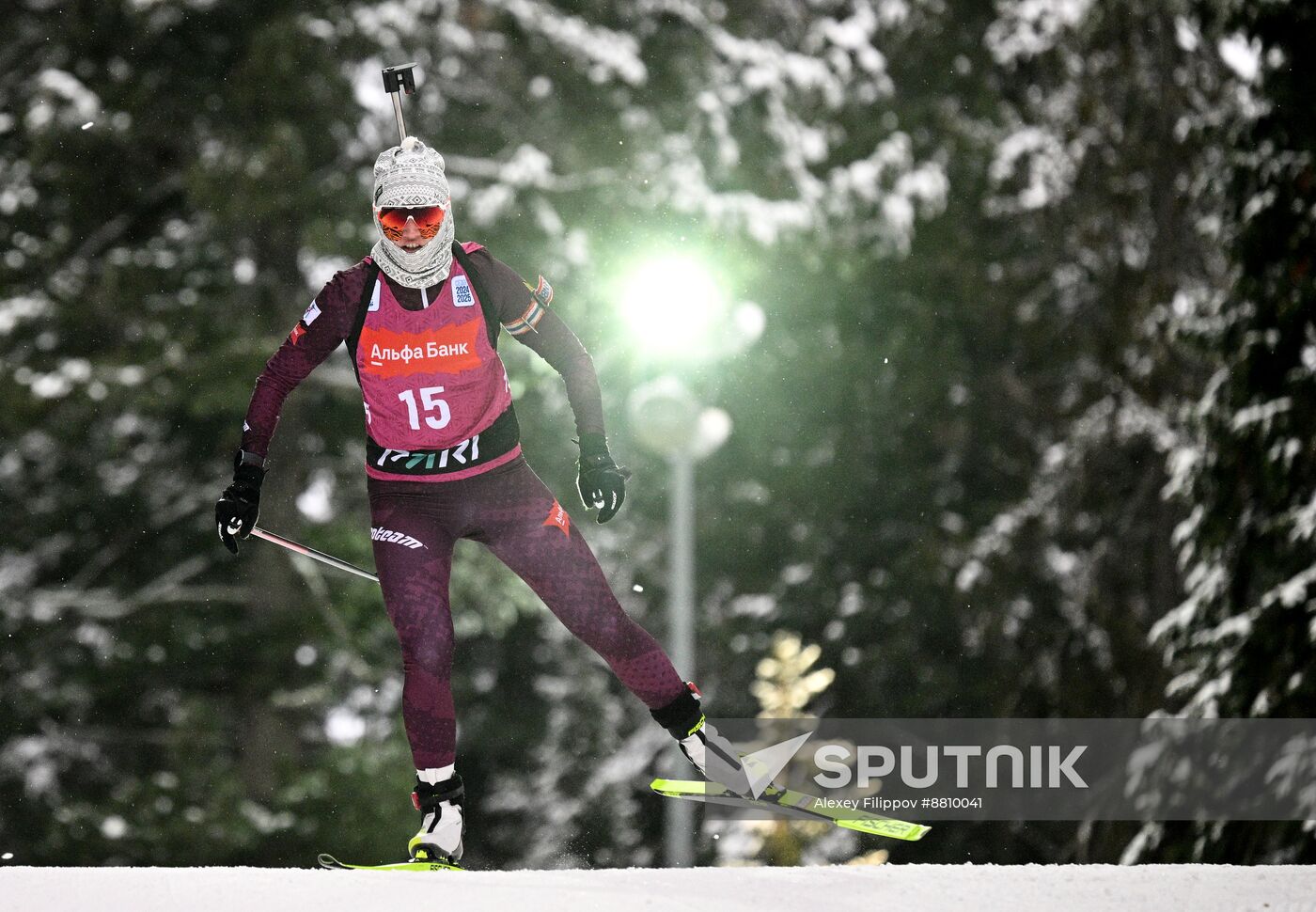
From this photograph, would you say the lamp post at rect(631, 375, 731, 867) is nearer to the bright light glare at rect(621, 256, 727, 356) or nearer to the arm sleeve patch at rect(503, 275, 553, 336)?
the bright light glare at rect(621, 256, 727, 356)

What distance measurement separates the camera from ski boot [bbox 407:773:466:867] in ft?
15.4

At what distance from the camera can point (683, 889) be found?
16.1 feet

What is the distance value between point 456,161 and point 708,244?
2.79 meters

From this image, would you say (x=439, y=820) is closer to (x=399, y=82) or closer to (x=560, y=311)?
(x=399, y=82)

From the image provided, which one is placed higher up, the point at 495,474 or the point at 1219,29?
the point at 1219,29

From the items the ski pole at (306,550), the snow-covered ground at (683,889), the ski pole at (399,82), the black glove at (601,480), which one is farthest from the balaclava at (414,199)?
the snow-covered ground at (683,889)

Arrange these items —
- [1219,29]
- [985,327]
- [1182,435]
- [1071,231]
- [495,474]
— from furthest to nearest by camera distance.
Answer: [985,327], [1071,231], [1182,435], [1219,29], [495,474]

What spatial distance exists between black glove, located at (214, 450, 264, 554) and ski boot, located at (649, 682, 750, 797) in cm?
142

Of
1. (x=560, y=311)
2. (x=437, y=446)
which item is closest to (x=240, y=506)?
(x=437, y=446)

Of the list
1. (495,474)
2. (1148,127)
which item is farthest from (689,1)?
(495,474)

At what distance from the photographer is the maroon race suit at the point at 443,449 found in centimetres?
450

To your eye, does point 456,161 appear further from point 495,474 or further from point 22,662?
point 495,474

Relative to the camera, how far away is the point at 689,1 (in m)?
14.4

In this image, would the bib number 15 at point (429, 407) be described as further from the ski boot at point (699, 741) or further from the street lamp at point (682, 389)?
the street lamp at point (682, 389)
